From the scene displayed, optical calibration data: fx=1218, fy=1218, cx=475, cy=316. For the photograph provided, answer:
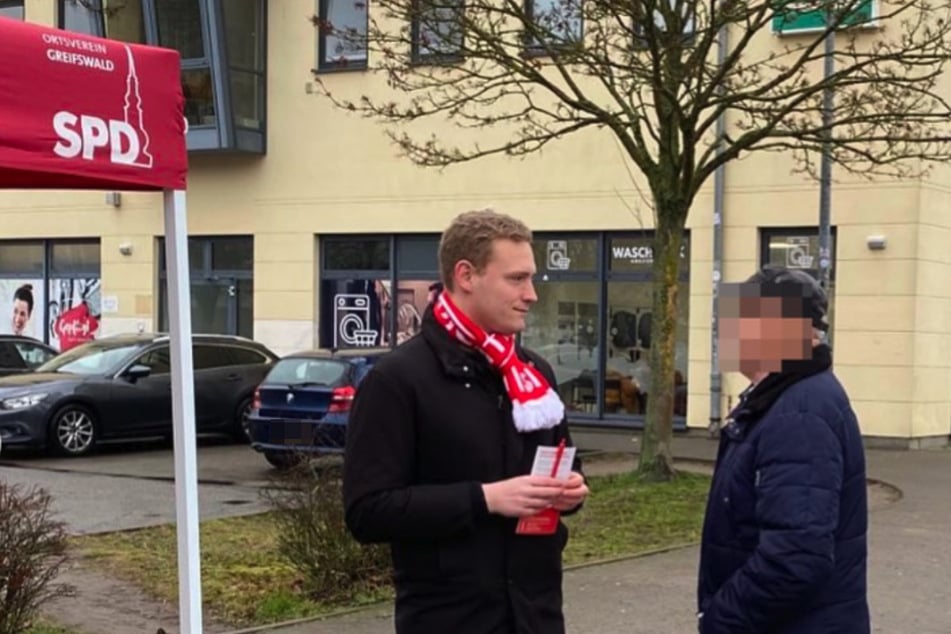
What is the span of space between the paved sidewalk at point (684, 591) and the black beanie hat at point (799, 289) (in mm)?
3883

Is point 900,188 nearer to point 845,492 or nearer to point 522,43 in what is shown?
point 522,43

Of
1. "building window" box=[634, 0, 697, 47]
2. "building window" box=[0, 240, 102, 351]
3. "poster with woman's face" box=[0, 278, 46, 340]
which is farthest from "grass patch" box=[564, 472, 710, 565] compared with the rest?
"poster with woman's face" box=[0, 278, 46, 340]

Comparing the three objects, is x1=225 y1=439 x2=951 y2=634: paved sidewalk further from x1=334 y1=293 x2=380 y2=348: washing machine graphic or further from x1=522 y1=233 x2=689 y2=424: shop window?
x1=334 y1=293 x2=380 y2=348: washing machine graphic

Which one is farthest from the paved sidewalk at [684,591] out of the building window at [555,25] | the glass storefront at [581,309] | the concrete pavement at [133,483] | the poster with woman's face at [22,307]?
the poster with woman's face at [22,307]

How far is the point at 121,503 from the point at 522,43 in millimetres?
6278

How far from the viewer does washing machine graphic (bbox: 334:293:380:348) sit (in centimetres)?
2073

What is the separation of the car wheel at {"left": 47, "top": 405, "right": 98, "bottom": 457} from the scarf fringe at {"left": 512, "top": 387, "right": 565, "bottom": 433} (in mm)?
13101

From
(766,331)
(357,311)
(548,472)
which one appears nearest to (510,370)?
(548,472)

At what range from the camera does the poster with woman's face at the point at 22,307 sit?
24.2 metres

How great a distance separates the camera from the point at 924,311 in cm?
1647

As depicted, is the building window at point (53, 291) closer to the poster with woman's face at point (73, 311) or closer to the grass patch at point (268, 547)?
the poster with woman's face at point (73, 311)

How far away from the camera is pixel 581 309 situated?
19.2m

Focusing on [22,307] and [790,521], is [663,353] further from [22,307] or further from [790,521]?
[22,307]

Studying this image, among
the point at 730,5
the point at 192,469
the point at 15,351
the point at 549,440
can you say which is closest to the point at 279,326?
the point at 15,351
